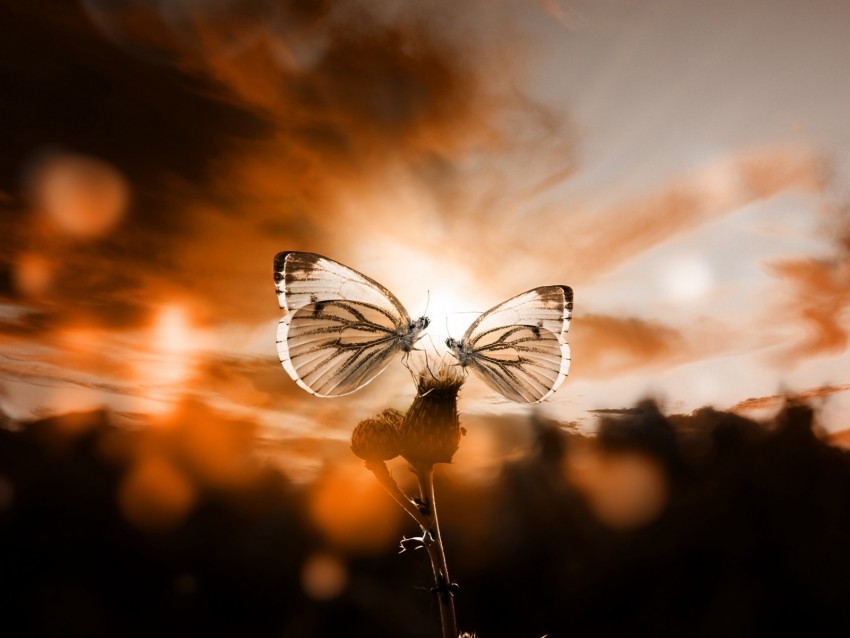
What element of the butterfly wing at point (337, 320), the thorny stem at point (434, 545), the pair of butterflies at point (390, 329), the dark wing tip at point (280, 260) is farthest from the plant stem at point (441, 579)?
the dark wing tip at point (280, 260)

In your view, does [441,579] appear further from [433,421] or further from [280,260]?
[280,260]

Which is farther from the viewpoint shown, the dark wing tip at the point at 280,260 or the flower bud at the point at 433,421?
the dark wing tip at the point at 280,260

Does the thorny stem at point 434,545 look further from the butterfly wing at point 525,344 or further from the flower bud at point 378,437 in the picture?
the butterfly wing at point 525,344

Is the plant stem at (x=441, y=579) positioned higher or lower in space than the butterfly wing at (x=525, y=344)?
lower

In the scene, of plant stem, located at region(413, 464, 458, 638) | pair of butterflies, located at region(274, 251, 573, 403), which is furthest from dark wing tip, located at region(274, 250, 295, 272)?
plant stem, located at region(413, 464, 458, 638)

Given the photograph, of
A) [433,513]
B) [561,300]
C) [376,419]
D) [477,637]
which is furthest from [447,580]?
[561,300]

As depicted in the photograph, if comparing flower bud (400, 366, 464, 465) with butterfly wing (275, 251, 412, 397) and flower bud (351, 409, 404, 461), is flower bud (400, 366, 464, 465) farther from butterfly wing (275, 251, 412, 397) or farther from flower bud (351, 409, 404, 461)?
butterfly wing (275, 251, 412, 397)

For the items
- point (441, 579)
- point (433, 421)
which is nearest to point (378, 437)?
point (433, 421)
